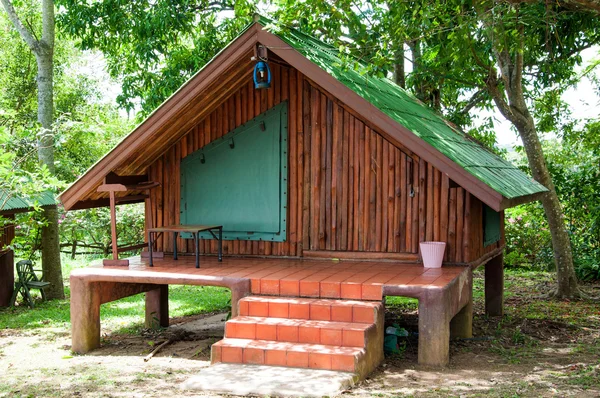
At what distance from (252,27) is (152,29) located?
486 cm

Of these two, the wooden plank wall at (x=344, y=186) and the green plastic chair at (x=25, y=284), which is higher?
the wooden plank wall at (x=344, y=186)

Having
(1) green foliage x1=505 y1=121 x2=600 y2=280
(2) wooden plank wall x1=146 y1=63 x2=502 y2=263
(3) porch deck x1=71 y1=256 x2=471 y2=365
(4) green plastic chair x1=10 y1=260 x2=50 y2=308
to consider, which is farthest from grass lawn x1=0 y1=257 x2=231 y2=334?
(1) green foliage x1=505 y1=121 x2=600 y2=280

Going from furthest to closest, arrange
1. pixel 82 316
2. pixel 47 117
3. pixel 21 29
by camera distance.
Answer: pixel 47 117, pixel 21 29, pixel 82 316

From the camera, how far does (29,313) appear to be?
11.6 metres

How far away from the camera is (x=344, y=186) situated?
9258 millimetres

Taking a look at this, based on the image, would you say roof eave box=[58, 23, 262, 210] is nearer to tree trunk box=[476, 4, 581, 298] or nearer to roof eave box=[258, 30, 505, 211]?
roof eave box=[258, 30, 505, 211]

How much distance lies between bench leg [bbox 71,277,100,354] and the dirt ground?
19 cm

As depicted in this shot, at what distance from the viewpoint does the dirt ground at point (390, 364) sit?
6383 mm

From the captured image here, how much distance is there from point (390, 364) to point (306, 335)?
0.98 m

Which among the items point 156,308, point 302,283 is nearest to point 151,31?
point 156,308

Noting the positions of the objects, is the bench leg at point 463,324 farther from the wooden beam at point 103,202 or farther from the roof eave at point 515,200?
the wooden beam at point 103,202

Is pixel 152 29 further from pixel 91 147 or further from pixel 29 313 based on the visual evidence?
pixel 91 147

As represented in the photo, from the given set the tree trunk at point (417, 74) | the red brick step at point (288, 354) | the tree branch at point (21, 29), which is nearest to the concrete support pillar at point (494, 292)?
the tree trunk at point (417, 74)

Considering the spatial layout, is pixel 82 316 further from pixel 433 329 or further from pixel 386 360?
pixel 433 329
